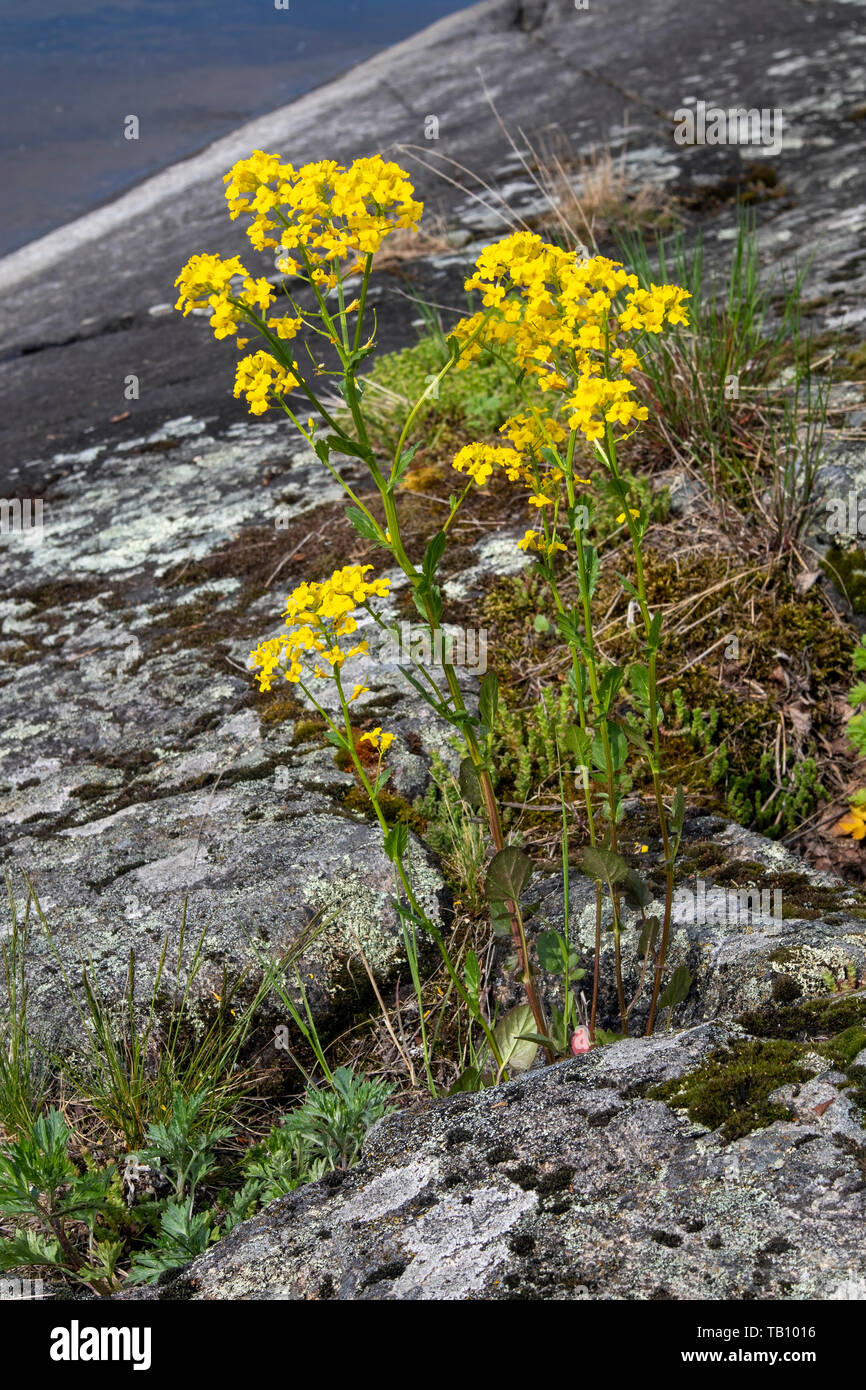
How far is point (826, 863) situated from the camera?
102 inches

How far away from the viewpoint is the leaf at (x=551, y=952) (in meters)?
1.90

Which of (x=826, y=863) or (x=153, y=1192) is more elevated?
(x=826, y=863)

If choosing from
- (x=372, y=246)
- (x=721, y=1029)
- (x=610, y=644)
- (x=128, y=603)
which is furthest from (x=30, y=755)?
(x=721, y=1029)

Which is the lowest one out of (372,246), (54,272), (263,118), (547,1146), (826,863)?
(826,863)

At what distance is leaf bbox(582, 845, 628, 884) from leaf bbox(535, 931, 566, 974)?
153 mm

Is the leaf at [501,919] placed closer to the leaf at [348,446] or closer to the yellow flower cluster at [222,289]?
the leaf at [348,446]

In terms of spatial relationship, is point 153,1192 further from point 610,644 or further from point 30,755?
point 610,644

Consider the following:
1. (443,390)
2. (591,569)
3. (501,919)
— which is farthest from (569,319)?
(443,390)

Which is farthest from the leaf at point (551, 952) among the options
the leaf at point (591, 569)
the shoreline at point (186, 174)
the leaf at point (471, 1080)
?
the shoreline at point (186, 174)

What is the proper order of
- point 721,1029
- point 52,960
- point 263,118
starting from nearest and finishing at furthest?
point 721,1029
point 52,960
point 263,118

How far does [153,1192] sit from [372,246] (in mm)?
1745

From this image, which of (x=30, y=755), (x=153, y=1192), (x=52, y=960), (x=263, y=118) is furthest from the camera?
(x=263, y=118)

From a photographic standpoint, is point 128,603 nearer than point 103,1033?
No

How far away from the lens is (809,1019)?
159cm
